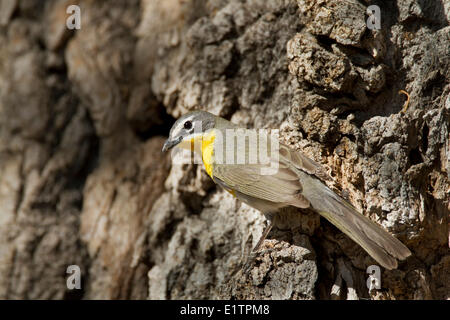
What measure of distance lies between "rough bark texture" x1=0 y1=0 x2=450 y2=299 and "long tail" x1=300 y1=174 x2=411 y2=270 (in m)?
0.24

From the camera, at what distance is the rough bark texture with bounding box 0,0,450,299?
12.5 ft

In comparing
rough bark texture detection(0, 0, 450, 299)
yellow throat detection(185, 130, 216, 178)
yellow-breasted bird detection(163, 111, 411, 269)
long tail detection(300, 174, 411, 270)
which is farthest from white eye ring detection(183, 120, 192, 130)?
long tail detection(300, 174, 411, 270)

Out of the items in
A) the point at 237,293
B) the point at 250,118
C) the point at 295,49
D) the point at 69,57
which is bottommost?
the point at 237,293

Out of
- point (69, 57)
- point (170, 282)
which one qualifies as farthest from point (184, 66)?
point (170, 282)

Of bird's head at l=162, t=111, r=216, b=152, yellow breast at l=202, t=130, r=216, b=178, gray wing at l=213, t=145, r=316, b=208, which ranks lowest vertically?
gray wing at l=213, t=145, r=316, b=208

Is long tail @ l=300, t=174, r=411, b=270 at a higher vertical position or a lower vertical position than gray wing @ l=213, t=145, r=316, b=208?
lower

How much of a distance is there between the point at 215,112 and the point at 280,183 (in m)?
1.11

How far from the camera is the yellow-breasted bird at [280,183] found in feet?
11.4

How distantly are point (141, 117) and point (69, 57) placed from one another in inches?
42.5

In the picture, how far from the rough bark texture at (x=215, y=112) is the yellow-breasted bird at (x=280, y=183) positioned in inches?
8.1

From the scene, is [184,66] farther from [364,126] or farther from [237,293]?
[237,293]

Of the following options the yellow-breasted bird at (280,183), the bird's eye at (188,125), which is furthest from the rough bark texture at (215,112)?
the bird's eye at (188,125)

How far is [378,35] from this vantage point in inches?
150

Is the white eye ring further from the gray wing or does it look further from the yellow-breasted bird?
the gray wing
